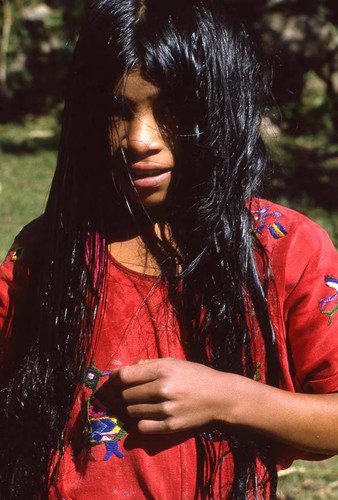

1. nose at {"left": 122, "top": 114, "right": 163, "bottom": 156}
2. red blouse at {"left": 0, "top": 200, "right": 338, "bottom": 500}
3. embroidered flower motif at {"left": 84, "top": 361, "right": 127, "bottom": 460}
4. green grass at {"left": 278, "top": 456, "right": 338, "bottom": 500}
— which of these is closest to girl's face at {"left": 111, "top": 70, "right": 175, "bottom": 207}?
nose at {"left": 122, "top": 114, "right": 163, "bottom": 156}

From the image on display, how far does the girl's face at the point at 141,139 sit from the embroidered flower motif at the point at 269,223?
9.1 inches

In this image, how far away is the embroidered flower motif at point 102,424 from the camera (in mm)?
1487

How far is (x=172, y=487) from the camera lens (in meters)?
1.48

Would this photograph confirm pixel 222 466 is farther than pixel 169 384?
Yes

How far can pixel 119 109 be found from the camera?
1391 mm

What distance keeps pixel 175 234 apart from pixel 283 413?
1.55 ft

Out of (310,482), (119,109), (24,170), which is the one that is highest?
(24,170)

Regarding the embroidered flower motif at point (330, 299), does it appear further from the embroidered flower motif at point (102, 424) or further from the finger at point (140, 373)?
the embroidered flower motif at point (102, 424)

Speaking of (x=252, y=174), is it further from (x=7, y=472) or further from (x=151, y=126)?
(x=7, y=472)

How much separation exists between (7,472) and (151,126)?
891 mm

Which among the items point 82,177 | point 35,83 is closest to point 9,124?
point 35,83

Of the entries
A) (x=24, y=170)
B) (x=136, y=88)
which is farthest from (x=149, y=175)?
(x=24, y=170)

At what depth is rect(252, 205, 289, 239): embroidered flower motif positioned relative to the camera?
4.95ft

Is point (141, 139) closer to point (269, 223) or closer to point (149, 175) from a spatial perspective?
point (149, 175)
